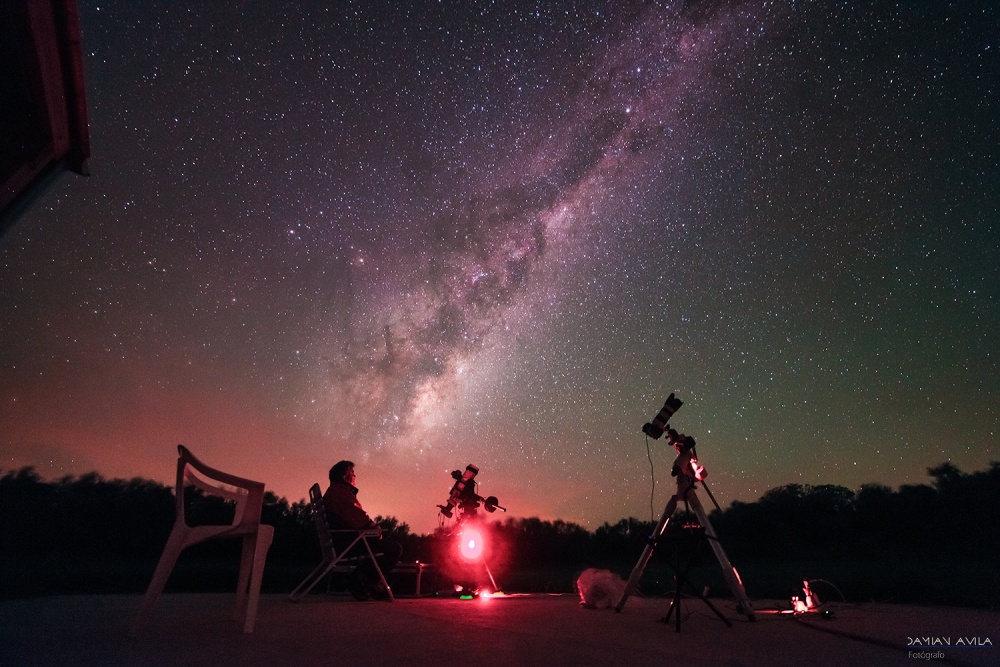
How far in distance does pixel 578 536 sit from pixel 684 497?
1162cm

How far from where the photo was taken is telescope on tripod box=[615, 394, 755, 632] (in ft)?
14.7

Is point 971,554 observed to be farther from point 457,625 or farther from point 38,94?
point 38,94

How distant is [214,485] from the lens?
376 cm

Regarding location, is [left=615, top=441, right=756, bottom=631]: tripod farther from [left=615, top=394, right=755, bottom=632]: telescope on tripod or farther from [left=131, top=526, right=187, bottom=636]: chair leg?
[left=131, top=526, right=187, bottom=636]: chair leg

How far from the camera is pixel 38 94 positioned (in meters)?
4.11

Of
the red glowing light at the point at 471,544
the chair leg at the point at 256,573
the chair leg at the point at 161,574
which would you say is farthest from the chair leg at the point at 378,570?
the chair leg at the point at 161,574

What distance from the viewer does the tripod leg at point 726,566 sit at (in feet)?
14.4

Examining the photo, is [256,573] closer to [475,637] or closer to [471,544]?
[475,637]

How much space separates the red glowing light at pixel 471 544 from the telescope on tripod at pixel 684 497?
10.1 ft

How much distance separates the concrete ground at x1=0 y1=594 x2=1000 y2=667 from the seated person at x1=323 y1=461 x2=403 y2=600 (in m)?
1.16

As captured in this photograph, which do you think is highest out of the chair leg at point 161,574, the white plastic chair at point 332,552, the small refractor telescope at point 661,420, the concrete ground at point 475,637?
the small refractor telescope at point 661,420

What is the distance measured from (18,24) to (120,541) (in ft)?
51.7

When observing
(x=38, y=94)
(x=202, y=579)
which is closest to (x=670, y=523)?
(x=38, y=94)

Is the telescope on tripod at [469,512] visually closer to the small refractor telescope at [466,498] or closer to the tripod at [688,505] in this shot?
the small refractor telescope at [466,498]
